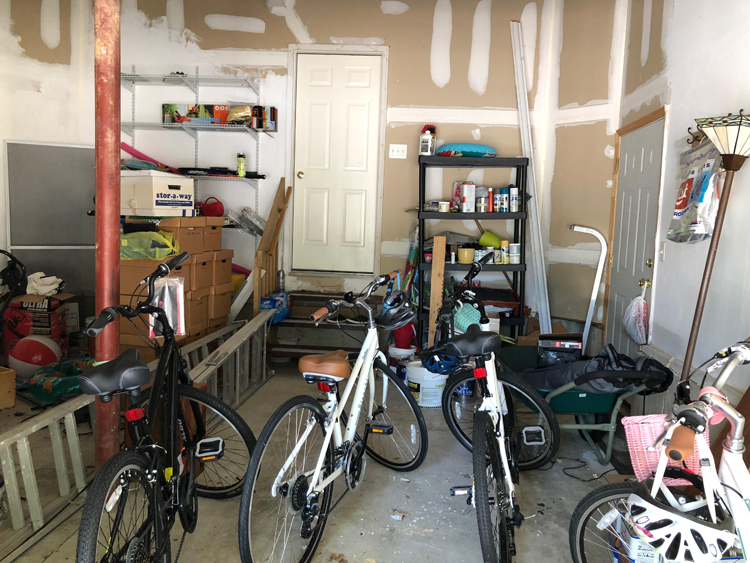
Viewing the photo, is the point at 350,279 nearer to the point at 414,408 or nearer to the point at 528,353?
the point at 528,353

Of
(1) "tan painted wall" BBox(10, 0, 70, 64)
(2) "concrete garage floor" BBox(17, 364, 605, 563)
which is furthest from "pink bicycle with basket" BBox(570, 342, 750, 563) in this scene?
(1) "tan painted wall" BBox(10, 0, 70, 64)

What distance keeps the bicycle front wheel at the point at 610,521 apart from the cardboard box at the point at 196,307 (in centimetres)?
264

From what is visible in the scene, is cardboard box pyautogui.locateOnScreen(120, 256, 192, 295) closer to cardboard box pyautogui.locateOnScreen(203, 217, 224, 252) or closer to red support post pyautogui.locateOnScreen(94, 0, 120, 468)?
cardboard box pyautogui.locateOnScreen(203, 217, 224, 252)

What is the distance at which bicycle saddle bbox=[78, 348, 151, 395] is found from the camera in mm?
1538

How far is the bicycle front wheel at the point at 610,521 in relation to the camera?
157 cm

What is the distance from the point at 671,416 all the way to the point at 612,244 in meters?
2.60

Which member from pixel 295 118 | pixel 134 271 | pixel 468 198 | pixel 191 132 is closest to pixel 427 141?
pixel 468 198

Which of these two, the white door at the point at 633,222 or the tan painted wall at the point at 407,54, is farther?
the tan painted wall at the point at 407,54

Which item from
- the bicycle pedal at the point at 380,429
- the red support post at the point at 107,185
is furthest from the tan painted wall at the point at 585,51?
the red support post at the point at 107,185

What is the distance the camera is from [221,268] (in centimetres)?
394

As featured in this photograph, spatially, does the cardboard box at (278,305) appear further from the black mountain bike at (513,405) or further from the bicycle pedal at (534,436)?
the bicycle pedal at (534,436)

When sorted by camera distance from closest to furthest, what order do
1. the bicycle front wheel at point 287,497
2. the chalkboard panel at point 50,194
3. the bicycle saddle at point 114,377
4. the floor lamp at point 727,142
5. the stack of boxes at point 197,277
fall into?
the bicycle saddle at point 114,377
the bicycle front wheel at point 287,497
the floor lamp at point 727,142
the stack of boxes at point 197,277
the chalkboard panel at point 50,194

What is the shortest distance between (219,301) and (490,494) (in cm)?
268

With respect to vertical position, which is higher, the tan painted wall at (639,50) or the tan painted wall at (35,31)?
the tan painted wall at (35,31)
